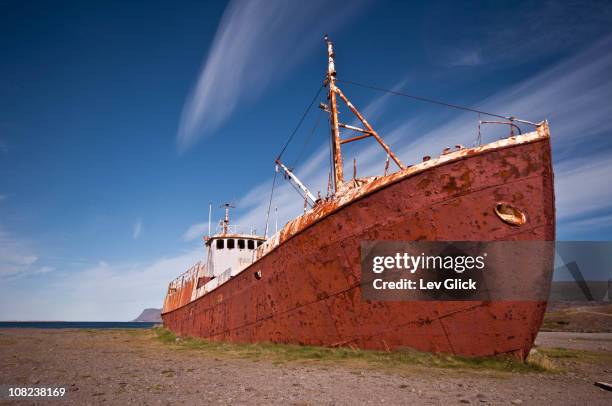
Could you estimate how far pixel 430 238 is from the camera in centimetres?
756

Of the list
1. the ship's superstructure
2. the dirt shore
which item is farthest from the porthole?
the dirt shore

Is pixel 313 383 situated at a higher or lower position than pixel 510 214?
lower

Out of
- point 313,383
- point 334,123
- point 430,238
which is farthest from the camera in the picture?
point 334,123

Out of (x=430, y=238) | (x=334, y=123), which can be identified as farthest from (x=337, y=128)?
(x=430, y=238)

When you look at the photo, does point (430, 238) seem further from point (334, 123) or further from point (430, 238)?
point (334, 123)

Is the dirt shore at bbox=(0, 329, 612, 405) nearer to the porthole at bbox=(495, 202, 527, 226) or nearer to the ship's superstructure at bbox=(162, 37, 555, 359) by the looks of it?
the ship's superstructure at bbox=(162, 37, 555, 359)

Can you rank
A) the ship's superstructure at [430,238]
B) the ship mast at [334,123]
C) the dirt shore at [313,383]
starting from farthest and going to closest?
the ship mast at [334,123] < the ship's superstructure at [430,238] < the dirt shore at [313,383]

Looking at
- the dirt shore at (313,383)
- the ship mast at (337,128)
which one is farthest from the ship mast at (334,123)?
the dirt shore at (313,383)

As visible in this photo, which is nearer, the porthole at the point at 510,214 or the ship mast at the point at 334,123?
the porthole at the point at 510,214

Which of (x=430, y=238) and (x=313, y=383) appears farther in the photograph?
(x=430, y=238)

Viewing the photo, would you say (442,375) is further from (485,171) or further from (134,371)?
(134,371)

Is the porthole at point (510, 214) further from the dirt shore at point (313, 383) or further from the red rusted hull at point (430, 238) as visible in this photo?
the dirt shore at point (313, 383)

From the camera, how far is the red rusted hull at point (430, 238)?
23.4 ft

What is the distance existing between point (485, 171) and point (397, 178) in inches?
65.8
